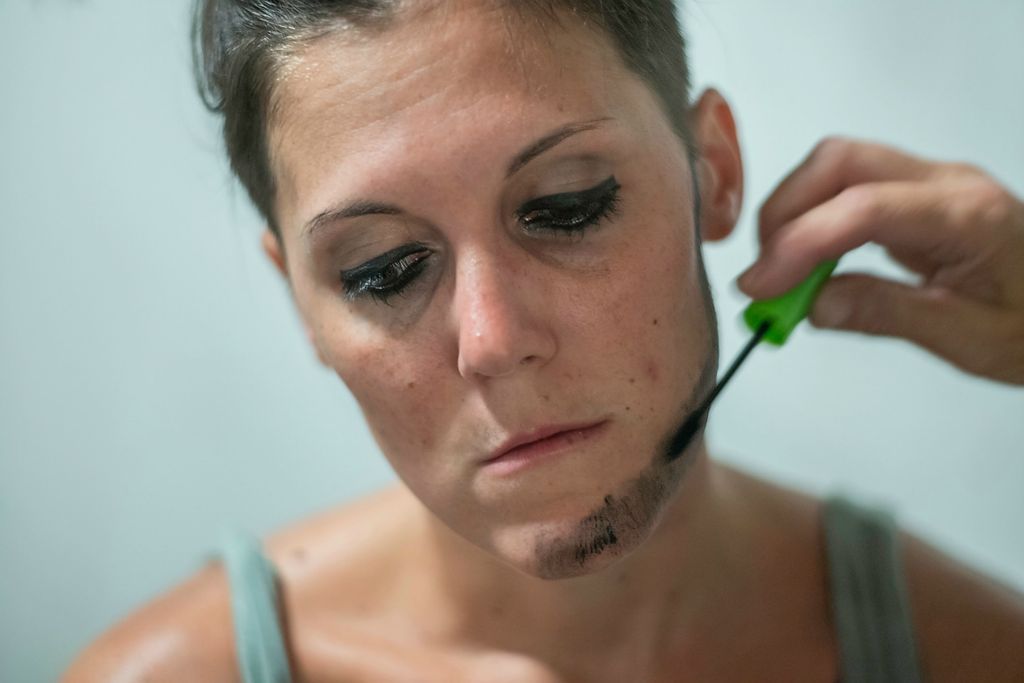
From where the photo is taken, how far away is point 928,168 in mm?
769

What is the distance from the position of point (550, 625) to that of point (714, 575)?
151mm

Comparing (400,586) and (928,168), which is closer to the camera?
(928,168)

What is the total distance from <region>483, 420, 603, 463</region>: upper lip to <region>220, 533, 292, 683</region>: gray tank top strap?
336 mm

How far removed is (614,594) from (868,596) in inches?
8.5

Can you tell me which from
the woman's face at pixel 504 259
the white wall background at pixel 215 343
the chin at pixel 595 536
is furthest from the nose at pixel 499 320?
the white wall background at pixel 215 343

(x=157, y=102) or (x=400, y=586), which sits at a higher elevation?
(x=157, y=102)

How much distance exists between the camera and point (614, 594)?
87cm

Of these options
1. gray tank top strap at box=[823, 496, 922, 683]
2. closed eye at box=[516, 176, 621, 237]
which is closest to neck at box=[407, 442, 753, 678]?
gray tank top strap at box=[823, 496, 922, 683]

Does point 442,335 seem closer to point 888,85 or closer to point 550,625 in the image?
point 550,625

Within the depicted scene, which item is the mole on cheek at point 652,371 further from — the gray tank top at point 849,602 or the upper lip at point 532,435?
the gray tank top at point 849,602

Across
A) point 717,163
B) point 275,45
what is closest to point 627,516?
point 717,163

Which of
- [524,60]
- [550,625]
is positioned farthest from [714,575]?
[524,60]

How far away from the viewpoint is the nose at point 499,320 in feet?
2.03

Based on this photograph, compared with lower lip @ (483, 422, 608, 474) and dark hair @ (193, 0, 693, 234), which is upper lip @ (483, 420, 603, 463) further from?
dark hair @ (193, 0, 693, 234)
